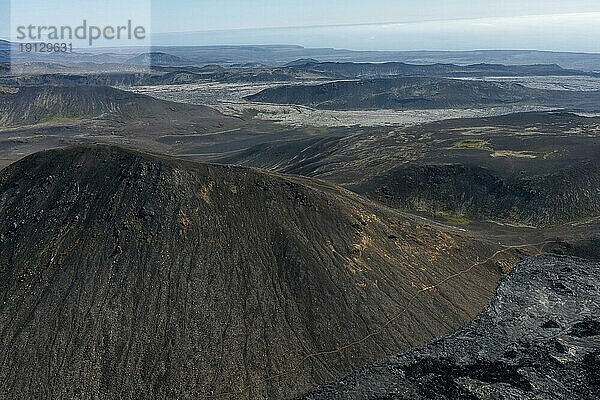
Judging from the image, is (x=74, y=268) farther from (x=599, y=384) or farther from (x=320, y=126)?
(x=320, y=126)

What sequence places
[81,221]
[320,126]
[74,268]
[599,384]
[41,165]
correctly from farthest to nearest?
[320,126], [41,165], [81,221], [74,268], [599,384]

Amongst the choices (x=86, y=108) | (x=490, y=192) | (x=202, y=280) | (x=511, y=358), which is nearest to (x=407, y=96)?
(x=86, y=108)

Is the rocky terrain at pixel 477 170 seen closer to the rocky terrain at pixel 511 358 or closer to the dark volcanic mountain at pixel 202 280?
the dark volcanic mountain at pixel 202 280

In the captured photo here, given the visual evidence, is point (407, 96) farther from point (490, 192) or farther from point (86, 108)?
point (490, 192)

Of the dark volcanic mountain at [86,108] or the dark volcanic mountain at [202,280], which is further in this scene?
the dark volcanic mountain at [86,108]

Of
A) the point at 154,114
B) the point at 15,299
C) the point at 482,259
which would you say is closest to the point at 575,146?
the point at 482,259

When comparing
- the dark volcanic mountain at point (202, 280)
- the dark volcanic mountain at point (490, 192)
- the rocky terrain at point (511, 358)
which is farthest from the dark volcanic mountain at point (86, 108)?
the rocky terrain at point (511, 358)
